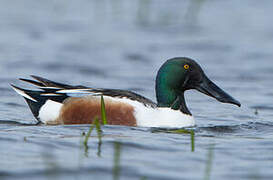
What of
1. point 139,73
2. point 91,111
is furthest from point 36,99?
point 139,73

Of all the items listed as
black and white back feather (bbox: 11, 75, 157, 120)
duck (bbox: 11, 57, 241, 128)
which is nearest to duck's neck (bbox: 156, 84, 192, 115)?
duck (bbox: 11, 57, 241, 128)

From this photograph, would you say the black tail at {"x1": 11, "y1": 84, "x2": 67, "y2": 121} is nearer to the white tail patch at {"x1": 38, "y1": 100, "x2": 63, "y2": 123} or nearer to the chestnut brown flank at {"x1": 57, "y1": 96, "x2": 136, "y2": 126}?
the white tail patch at {"x1": 38, "y1": 100, "x2": 63, "y2": 123}

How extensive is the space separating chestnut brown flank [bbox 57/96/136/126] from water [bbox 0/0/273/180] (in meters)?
0.18

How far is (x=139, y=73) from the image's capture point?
1284cm

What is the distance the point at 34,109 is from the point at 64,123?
0.50 m

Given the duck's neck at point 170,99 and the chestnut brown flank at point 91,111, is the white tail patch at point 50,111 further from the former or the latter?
the duck's neck at point 170,99

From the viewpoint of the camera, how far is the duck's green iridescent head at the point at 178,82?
8.51m

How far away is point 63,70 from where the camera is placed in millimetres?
13016

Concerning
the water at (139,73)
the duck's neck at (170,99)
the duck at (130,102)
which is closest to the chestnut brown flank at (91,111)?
the duck at (130,102)

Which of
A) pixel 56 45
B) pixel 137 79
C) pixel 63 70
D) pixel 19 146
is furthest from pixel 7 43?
pixel 19 146

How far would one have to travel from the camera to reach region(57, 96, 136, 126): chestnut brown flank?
8.23m

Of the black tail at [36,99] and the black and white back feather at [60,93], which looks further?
the black tail at [36,99]

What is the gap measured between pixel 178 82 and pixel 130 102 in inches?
24.6

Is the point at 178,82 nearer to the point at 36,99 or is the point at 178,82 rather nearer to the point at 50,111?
the point at 50,111
